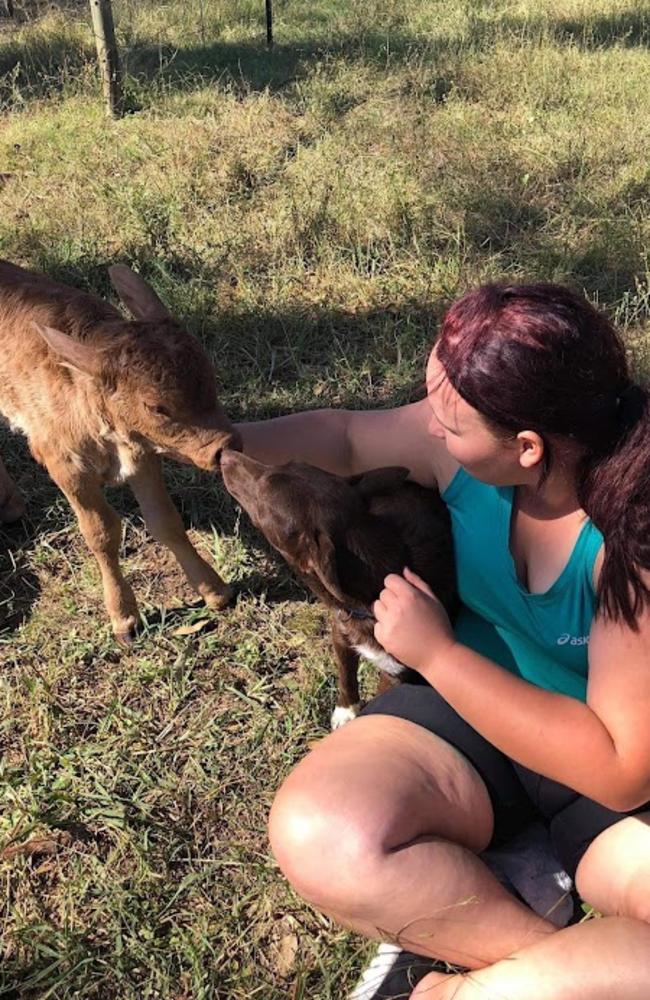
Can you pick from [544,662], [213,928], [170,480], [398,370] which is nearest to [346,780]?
[544,662]

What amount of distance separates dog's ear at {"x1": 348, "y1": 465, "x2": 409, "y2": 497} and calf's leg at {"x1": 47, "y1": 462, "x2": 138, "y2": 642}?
126 centimetres

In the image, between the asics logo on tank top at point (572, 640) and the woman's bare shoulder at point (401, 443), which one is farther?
the woman's bare shoulder at point (401, 443)

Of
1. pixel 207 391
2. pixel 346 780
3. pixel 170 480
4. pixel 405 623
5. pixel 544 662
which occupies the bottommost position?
pixel 170 480

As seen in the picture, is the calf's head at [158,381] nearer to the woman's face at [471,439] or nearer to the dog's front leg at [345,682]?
the dog's front leg at [345,682]

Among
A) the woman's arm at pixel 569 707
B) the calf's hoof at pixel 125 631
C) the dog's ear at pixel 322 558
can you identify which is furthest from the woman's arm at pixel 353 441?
the calf's hoof at pixel 125 631

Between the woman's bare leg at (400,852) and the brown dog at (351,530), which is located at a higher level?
the brown dog at (351,530)

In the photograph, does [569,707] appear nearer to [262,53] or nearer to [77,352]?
[77,352]

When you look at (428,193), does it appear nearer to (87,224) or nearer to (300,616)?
(87,224)

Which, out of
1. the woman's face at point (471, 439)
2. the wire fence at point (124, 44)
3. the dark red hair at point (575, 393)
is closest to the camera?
the dark red hair at point (575, 393)

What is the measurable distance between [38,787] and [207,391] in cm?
157

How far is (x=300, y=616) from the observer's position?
12.5 ft

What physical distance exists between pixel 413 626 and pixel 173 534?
1686 millimetres

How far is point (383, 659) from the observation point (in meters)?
2.99

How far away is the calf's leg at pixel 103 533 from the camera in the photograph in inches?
142
